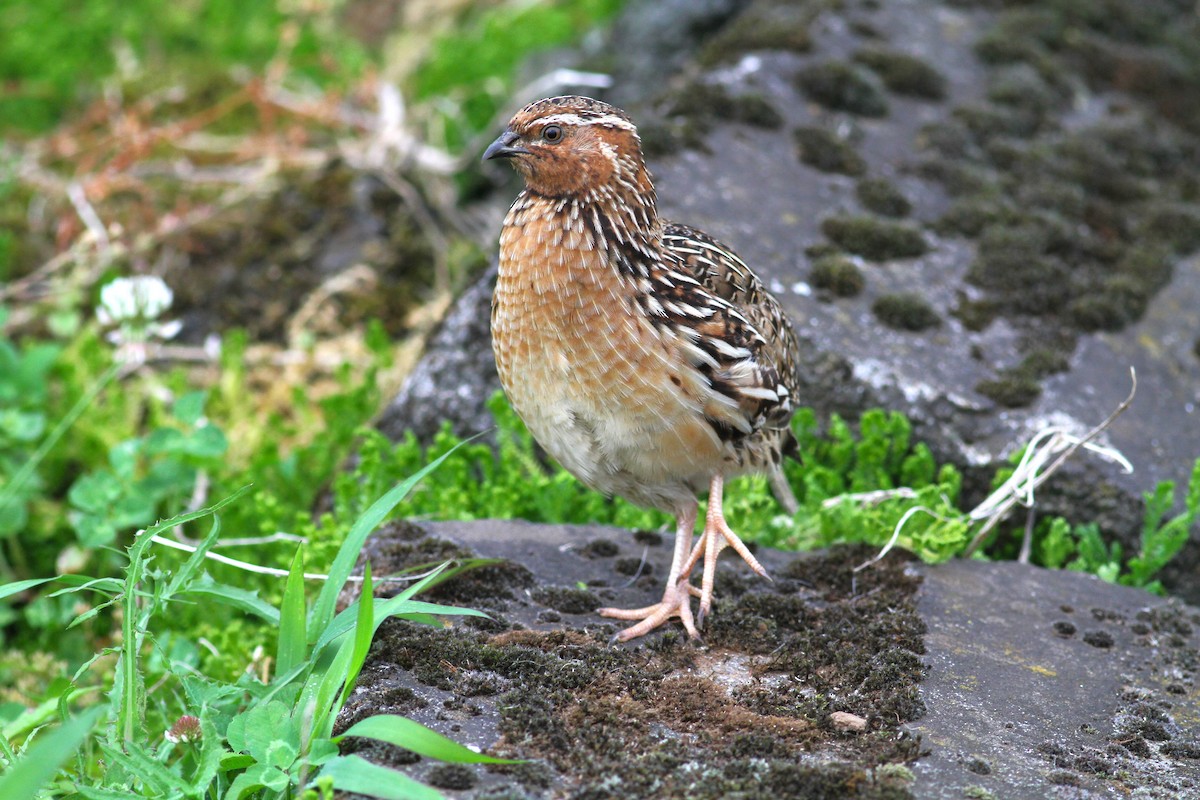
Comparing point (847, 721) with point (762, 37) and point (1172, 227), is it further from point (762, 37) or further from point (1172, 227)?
point (762, 37)

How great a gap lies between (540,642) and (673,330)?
43.0 inches

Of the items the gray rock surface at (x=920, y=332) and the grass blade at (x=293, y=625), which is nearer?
the grass blade at (x=293, y=625)

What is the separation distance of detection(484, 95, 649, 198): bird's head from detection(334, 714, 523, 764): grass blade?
1889 mm

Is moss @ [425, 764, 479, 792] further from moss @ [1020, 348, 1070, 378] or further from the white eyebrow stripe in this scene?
moss @ [1020, 348, 1070, 378]

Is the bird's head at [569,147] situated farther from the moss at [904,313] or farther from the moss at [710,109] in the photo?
the moss at [710,109]

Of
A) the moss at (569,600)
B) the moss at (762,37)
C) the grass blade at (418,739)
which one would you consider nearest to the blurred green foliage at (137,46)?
the moss at (762,37)

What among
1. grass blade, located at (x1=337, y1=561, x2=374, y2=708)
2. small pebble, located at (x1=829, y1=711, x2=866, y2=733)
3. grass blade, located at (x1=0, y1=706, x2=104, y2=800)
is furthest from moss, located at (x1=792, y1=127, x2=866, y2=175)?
grass blade, located at (x1=0, y1=706, x2=104, y2=800)

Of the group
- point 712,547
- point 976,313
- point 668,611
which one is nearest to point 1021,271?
point 976,313

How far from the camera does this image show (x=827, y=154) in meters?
6.65

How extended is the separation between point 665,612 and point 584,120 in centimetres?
165

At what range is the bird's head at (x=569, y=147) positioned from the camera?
407cm

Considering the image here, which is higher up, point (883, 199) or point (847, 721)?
point (883, 199)

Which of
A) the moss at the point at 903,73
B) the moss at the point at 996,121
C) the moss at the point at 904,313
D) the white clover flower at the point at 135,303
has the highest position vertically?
the moss at the point at 903,73

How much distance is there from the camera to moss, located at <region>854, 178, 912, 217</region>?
6.43 meters
